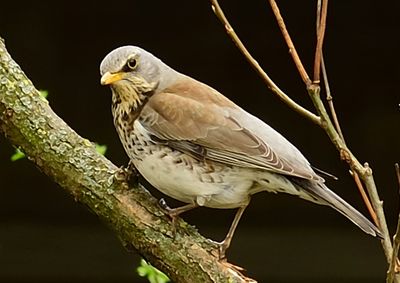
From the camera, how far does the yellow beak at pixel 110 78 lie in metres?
2.96

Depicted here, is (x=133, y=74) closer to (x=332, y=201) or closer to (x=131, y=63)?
(x=131, y=63)

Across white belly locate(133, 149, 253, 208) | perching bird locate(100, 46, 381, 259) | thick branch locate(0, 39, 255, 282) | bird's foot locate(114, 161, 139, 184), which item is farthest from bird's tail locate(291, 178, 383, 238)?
bird's foot locate(114, 161, 139, 184)

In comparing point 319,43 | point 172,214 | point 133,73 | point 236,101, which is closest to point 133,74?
point 133,73

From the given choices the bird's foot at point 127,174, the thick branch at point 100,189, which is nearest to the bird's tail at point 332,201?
the thick branch at point 100,189

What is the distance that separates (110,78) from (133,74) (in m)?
0.10

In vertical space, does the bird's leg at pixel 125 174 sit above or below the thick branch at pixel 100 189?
above

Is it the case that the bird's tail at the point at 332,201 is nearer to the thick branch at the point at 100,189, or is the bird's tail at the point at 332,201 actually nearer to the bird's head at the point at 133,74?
the thick branch at the point at 100,189

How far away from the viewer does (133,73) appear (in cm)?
309

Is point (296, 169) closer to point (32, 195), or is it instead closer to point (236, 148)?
point (236, 148)

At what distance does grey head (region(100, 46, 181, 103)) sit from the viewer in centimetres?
302

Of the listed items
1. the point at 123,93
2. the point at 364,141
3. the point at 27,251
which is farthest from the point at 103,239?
the point at 123,93

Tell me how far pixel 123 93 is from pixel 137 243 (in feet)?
1.36

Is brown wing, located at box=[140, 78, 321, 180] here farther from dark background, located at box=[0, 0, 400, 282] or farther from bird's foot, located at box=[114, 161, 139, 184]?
dark background, located at box=[0, 0, 400, 282]

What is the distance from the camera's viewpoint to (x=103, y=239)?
523 cm
